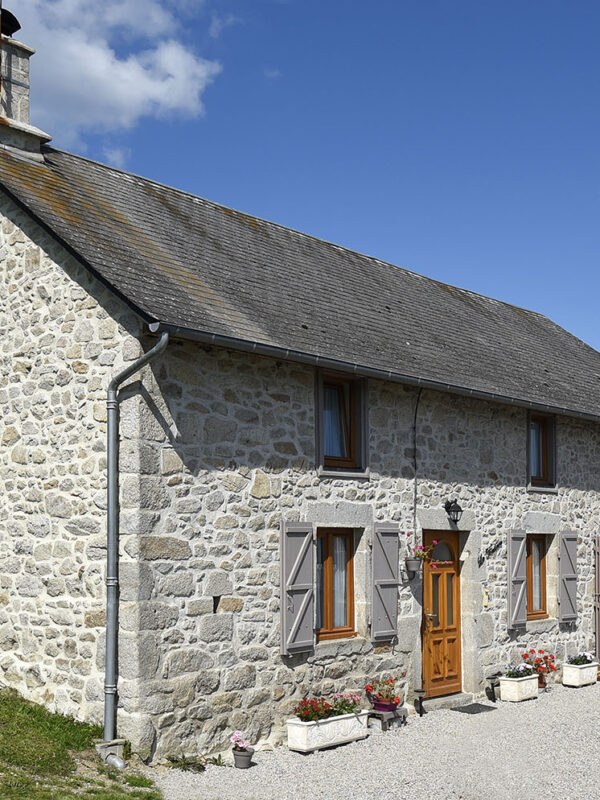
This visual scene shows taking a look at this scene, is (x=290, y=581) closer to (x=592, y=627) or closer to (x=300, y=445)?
(x=300, y=445)

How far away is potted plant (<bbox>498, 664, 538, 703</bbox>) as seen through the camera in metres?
11.0

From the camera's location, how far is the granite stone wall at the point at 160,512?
754 cm

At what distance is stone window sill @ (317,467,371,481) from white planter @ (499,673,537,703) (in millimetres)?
3473

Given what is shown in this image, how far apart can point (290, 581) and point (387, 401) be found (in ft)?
8.12

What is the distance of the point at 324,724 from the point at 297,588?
127cm

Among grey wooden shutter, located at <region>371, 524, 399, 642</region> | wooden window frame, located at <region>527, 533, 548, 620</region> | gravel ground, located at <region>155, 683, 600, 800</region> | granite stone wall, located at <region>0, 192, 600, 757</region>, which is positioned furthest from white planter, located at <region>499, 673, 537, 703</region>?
grey wooden shutter, located at <region>371, 524, 399, 642</region>

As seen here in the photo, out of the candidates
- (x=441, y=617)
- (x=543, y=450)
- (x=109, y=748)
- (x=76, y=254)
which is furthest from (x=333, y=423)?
(x=543, y=450)

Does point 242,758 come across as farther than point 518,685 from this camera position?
No

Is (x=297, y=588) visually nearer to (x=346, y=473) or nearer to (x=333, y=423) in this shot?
(x=346, y=473)

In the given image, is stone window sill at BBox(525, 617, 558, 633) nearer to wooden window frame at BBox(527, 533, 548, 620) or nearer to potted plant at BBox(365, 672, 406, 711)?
wooden window frame at BBox(527, 533, 548, 620)

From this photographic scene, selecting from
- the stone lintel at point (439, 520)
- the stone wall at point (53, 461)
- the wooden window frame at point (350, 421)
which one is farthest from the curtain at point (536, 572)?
the stone wall at point (53, 461)

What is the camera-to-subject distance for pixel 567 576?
1264cm

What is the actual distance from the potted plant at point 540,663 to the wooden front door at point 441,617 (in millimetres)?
1148

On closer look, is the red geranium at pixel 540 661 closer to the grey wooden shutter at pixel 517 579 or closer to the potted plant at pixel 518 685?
the potted plant at pixel 518 685
